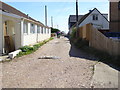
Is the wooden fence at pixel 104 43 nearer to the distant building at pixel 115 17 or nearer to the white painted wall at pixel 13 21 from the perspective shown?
the white painted wall at pixel 13 21

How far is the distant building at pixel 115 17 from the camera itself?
19281 millimetres

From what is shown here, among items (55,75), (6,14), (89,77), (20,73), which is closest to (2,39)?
(6,14)

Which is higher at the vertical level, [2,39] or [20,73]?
[2,39]

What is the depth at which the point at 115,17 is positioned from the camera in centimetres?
1953

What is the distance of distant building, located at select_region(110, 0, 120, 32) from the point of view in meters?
19.3

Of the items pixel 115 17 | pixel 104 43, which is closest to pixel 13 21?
pixel 104 43

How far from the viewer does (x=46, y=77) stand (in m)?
5.48

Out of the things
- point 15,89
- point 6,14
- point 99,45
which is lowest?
point 15,89

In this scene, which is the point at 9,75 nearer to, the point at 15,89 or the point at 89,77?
the point at 15,89

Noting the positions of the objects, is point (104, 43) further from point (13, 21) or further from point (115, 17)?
point (115, 17)

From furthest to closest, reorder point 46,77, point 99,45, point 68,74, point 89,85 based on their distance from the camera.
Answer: point 99,45, point 68,74, point 46,77, point 89,85

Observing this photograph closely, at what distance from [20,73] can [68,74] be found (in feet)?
6.20

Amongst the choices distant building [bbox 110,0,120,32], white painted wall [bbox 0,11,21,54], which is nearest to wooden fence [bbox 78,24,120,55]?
white painted wall [bbox 0,11,21,54]

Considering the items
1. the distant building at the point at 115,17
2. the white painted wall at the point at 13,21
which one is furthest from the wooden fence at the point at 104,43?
the distant building at the point at 115,17
